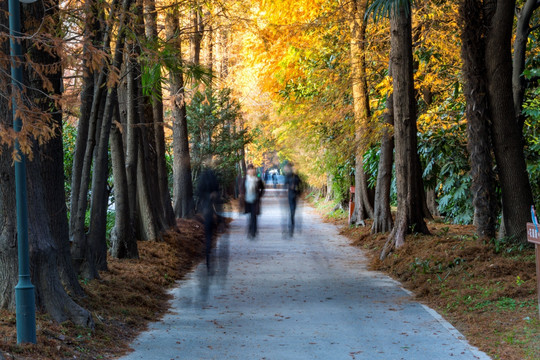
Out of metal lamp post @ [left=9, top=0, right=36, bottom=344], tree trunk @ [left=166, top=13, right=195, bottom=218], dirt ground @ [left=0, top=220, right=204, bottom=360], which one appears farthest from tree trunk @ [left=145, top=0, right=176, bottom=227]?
metal lamp post @ [left=9, top=0, right=36, bottom=344]

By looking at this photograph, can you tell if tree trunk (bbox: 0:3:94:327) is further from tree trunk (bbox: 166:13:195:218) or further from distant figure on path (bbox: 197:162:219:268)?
tree trunk (bbox: 166:13:195:218)

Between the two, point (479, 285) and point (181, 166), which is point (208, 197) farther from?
point (181, 166)

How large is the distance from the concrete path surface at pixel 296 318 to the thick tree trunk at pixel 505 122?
3.01 meters

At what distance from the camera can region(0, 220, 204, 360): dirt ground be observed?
7.18m

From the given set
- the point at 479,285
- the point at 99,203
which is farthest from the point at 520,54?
the point at 99,203

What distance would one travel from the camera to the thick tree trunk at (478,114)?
537 inches

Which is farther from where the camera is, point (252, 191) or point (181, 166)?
point (181, 166)

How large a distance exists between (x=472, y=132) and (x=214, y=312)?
6855 millimetres

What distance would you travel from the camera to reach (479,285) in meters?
11.1

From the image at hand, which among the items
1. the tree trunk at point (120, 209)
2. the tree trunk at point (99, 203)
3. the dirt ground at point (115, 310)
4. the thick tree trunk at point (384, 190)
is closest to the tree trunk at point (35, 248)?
the dirt ground at point (115, 310)

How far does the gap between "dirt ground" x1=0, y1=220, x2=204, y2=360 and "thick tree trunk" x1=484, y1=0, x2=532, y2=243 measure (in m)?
7.04

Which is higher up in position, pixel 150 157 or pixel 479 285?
pixel 150 157

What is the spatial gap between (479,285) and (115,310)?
5.97m

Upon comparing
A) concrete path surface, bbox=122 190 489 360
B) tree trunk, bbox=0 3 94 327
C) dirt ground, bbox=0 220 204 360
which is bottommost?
concrete path surface, bbox=122 190 489 360
